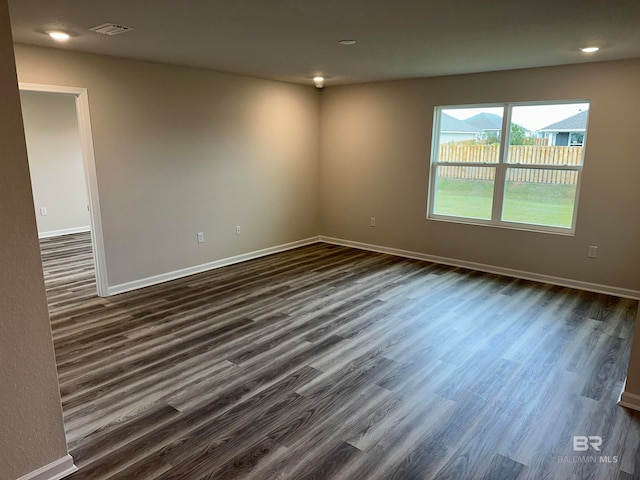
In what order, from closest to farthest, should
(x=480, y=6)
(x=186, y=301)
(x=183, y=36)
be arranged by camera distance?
(x=480, y=6) → (x=183, y=36) → (x=186, y=301)

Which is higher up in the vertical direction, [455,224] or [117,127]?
[117,127]

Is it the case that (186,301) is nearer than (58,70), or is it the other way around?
(58,70)

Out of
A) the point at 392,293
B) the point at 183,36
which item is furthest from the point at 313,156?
the point at 183,36

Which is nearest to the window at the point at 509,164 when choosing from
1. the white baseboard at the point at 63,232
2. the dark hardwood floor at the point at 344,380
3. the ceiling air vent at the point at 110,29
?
the dark hardwood floor at the point at 344,380

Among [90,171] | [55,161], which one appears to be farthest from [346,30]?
[55,161]

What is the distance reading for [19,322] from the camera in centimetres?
178

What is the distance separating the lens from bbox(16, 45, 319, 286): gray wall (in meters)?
4.25

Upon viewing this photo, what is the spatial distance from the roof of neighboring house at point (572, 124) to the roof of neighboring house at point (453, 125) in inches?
35.3

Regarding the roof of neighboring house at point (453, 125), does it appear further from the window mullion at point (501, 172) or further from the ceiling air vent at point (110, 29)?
the ceiling air vent at point (110, 29)

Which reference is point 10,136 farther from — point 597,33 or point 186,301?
point 597,33

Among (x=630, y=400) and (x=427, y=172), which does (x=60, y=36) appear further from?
(x=630, y=400)

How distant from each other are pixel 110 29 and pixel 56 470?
9.69ft

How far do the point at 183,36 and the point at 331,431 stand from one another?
3.13m

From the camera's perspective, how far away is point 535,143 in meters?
4.89
